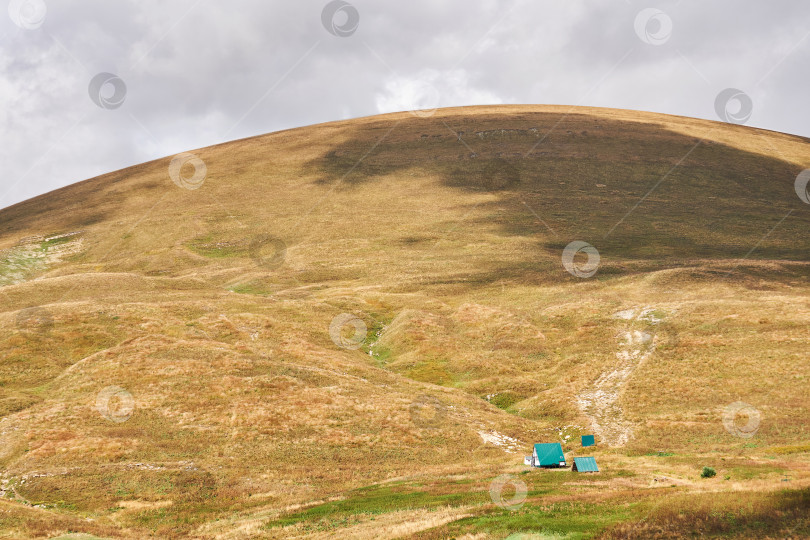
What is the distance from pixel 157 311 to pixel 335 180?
8794 cm

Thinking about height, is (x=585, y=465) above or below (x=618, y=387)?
below

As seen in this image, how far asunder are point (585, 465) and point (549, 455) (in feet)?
8.33

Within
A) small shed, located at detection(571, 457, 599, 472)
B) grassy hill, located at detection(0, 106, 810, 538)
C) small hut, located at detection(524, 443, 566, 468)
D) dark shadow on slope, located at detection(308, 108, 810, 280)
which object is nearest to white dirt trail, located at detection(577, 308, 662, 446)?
grassy hill, located at detection(0, 106, 810, 538)

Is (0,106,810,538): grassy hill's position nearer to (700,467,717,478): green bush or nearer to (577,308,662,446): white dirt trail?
(577,308,662,446): white dirt trail

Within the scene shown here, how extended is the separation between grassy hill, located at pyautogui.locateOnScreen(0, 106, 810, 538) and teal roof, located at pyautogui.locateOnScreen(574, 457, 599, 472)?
1404 mm

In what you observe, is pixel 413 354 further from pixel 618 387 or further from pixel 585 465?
pixel 585 465

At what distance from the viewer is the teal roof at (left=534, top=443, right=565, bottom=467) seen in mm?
39375

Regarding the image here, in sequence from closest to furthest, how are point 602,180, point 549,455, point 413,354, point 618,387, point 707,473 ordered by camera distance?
point 707,473
point 549,455
point 618,387
point 413,354
point 602,180

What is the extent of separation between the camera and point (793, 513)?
20.6 m

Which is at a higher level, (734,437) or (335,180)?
(335,180)

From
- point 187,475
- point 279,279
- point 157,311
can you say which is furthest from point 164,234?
point 187,475

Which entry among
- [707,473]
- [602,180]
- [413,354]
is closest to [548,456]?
[707,473]

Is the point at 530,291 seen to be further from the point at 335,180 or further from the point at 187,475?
the point at 335,180

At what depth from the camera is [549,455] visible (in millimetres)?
39562
